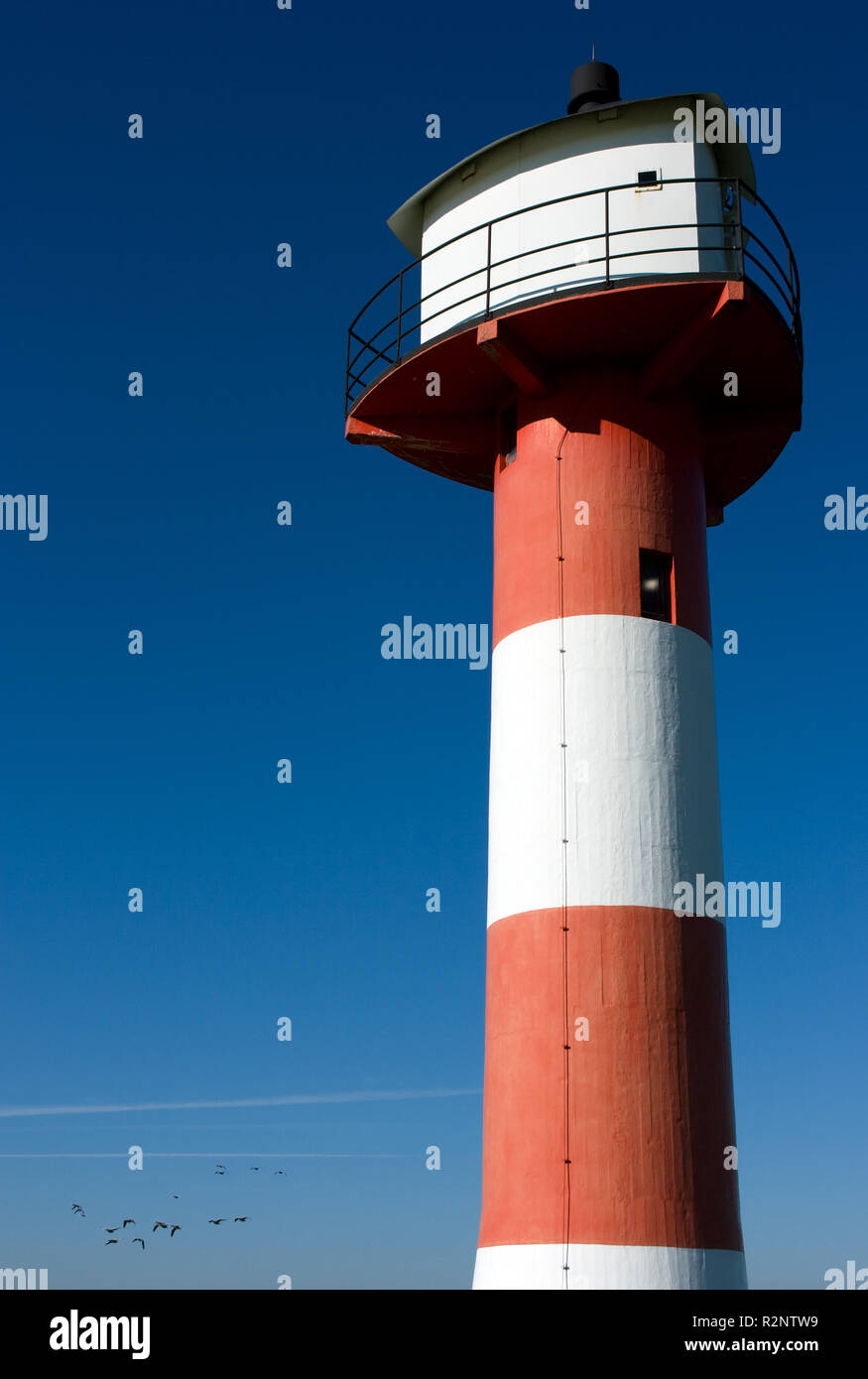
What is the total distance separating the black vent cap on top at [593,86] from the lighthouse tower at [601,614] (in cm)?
5

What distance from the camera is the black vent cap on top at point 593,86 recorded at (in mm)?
21734

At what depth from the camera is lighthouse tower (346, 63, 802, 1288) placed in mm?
16812

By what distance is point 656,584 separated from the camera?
1944 cm

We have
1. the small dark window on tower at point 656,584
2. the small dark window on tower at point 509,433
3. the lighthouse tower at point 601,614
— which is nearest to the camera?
the lighthouse tower at point 601,614

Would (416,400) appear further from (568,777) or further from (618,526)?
(568,777)

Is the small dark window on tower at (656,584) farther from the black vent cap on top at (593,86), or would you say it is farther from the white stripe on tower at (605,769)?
the black vent cap on top at (593,86)

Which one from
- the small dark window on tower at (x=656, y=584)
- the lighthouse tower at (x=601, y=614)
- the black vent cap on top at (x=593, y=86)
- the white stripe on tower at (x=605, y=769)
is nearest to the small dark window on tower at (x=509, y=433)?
the lighthouse tower at (x=601, y=614)

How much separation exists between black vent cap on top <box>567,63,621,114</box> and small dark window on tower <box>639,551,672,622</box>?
7.30 m

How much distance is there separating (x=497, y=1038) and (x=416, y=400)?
9.68 m

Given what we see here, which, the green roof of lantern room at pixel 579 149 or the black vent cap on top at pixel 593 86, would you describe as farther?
the black vent cap on top at pixel 593 86

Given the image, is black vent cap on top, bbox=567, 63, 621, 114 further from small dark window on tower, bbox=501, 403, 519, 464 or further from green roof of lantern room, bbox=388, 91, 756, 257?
small dark window on tower, bbox=501, 403, 519, 464

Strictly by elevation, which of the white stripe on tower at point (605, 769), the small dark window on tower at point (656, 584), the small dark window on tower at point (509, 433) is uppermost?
the small dark window on tower at point (509, 433)

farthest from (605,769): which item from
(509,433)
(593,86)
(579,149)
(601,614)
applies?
(593,86)
